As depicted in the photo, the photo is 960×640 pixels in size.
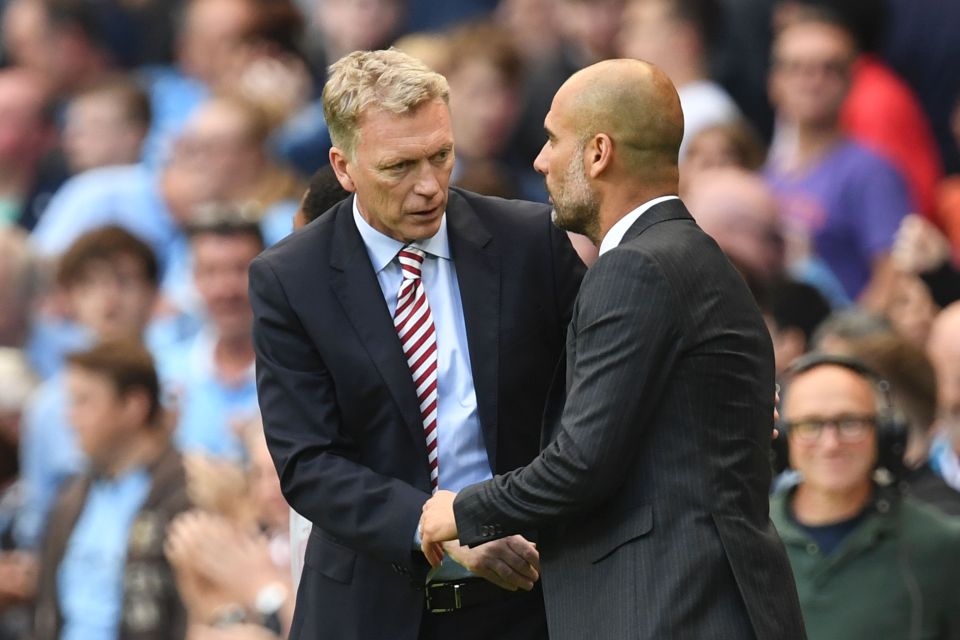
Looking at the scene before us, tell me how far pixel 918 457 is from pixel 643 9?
3314 millimetres

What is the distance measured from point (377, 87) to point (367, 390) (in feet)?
2.29

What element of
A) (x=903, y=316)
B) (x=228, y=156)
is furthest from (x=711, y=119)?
(x=228, y=156)

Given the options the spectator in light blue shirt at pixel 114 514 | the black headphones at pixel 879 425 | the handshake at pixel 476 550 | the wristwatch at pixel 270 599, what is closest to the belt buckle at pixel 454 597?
the handshake at pixel 476 550

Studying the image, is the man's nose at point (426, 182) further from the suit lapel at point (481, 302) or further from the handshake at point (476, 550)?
the handshake at point (476, 550)

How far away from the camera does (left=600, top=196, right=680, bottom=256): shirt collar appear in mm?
4492

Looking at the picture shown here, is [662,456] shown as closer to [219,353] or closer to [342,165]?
[342,165]

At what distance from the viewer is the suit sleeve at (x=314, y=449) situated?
4688mm

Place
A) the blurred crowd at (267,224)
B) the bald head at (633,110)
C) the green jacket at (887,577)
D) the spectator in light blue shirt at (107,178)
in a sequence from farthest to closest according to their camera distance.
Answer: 1. the spectator in light blue shirt at (107,178)
2. the blurred crowd at (267,224)
3. the green jacket at (887,577)
4. the bald head at (633,110)

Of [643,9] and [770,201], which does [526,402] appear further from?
[643,9]

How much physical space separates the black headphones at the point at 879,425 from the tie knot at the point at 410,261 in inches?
64.2

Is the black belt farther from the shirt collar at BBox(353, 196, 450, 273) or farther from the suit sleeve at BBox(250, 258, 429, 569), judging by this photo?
the shirt collar at BBox(353, 196, 450, 273)

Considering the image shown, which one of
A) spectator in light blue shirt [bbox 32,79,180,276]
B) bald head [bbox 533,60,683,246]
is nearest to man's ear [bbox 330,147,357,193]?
bald head [bbox 533,60,683,246]

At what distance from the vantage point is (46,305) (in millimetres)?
10500

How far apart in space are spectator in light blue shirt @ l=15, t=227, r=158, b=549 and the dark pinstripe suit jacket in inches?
209
